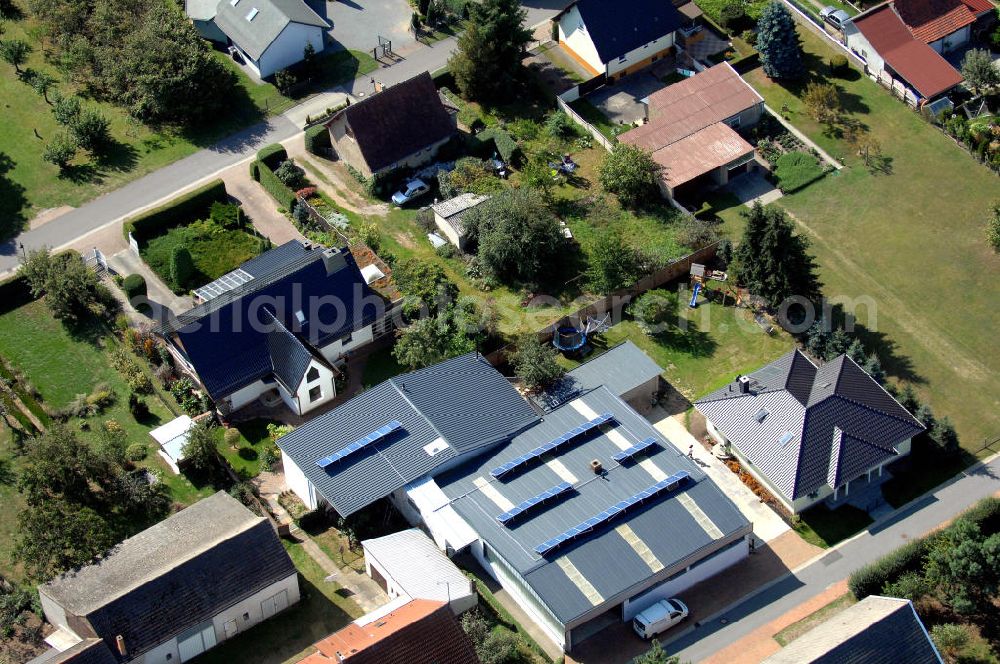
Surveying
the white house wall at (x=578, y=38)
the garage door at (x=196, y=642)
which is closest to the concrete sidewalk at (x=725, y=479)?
the garage door at (x=196, y=642)

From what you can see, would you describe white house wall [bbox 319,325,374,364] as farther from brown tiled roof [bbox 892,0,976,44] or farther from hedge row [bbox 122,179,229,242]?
brown tiled roof [bbox 892,0,976,44]

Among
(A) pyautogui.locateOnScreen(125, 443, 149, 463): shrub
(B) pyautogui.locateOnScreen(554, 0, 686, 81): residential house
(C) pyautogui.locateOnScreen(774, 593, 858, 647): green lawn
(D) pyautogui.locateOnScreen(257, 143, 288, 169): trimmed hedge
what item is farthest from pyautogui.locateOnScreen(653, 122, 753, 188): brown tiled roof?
(A) pyautogui.locateOnScreen(125, 443, 149, 463): shrub

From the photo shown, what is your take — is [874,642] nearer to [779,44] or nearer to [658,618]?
[658,618]

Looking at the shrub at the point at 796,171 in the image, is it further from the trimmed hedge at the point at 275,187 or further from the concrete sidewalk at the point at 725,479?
the trimmed hedge at the point at 275,187

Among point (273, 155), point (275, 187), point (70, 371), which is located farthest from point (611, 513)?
point (273, 155)

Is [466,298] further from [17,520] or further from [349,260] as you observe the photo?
[17,520]
